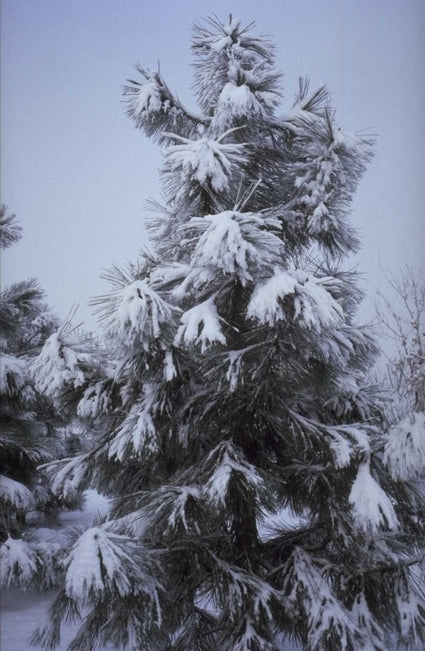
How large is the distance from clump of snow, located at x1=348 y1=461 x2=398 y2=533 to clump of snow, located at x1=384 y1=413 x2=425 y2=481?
145 millimetres

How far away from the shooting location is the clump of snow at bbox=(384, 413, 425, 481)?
2.53 meters

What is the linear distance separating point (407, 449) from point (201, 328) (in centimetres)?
127

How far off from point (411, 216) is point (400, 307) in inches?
Result: 94.8

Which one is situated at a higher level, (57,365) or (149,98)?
(149,98)

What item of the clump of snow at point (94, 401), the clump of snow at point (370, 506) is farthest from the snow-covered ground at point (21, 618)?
the clump of snow at point (370, 506)

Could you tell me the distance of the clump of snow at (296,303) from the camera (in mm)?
2561

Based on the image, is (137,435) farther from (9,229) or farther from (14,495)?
(14,495)

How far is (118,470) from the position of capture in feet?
11.9

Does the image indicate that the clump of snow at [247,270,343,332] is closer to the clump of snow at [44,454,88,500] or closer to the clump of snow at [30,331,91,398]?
the clump of snow at [30,331,91,398]

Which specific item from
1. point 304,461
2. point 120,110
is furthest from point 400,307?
point 120,110

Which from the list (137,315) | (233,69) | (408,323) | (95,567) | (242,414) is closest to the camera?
(95,567)

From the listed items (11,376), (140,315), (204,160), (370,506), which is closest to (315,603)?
(370,506)

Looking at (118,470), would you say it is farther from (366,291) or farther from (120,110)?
(120,110)

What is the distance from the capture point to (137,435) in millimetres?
2984
